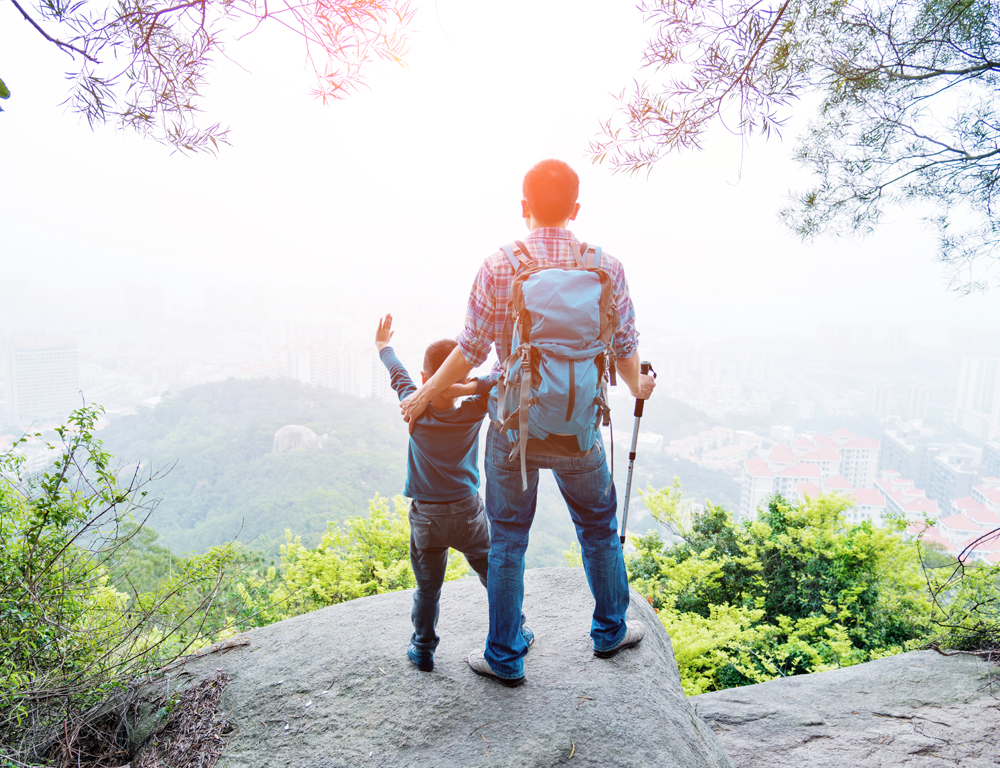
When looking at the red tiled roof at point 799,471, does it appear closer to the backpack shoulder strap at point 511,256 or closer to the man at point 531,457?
the man at point 531,457

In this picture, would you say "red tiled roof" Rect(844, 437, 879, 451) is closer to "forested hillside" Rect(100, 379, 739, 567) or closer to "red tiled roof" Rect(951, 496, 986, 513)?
"forested hillside" Rect(100, 379, 739, 567)

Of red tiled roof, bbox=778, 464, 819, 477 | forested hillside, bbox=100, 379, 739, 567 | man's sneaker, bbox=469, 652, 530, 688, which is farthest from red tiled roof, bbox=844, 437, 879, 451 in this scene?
man's sneaker, bbox=469, 652, 530, 688

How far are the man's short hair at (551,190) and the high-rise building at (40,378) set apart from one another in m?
11.9

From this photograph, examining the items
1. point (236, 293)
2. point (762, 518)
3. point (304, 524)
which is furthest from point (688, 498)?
point (236, 293)

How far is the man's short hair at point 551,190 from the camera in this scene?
1592 millimetres

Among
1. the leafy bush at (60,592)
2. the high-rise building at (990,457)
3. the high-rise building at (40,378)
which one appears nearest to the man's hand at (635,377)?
the leafy bush at (60,592)

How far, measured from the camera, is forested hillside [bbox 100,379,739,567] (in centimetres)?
1115

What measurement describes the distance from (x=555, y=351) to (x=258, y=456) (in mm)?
16255

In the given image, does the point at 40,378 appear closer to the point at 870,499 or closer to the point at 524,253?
the point at 524,253

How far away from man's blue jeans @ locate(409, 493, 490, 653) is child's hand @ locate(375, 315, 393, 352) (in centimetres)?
60

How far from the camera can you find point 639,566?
15.8 feet

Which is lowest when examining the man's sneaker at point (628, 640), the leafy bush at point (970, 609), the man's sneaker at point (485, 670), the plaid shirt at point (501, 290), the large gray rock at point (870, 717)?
the large gray rock at point (870, 717)

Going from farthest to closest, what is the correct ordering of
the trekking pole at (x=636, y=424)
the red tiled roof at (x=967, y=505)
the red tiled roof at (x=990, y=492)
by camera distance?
the red tiled roof at (x=990, y=492) → the red tiled roof at (x=967, y=505) → the trekking pole at (x=636, y=424)

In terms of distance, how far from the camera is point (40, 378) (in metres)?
12.0
